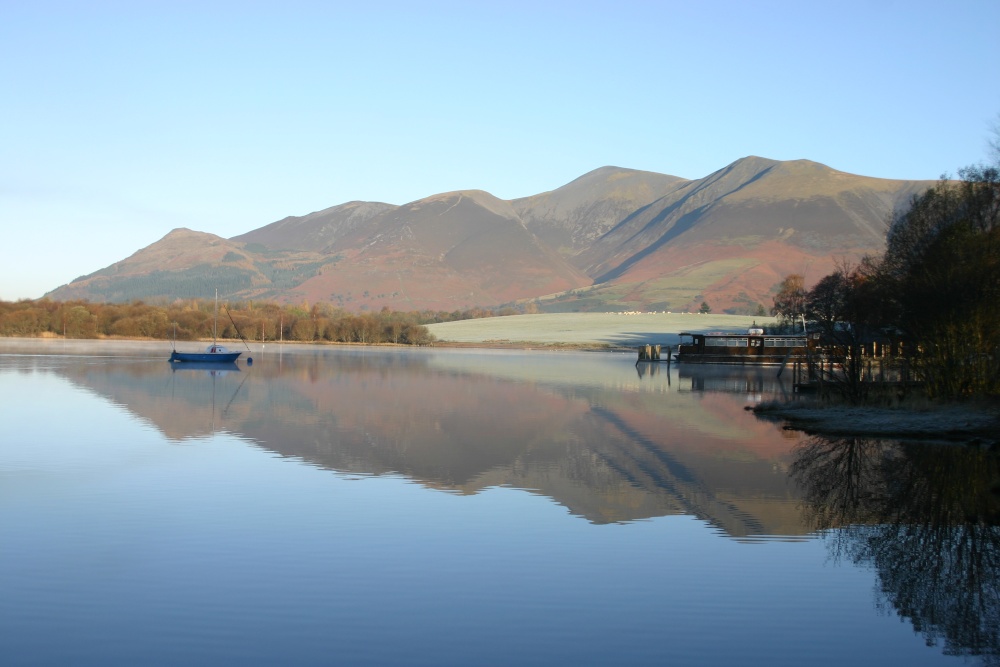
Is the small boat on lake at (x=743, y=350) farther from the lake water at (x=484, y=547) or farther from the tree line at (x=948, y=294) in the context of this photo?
the lake water at (x=484, y=547)

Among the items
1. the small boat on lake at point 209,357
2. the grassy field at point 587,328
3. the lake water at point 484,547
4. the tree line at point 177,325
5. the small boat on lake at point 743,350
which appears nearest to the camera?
the lake water at point 484,547

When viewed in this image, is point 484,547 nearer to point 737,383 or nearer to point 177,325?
point 737,383

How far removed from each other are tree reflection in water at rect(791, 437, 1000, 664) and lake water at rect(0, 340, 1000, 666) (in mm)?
44

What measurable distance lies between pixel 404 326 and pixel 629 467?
11899cm

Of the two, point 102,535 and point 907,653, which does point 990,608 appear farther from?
point 102,535

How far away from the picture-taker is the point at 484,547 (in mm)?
11734

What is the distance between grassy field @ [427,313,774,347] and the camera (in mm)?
133375

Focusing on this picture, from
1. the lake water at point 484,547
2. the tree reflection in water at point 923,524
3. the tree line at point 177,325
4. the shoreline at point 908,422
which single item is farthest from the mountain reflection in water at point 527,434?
the tree line at point 177,325

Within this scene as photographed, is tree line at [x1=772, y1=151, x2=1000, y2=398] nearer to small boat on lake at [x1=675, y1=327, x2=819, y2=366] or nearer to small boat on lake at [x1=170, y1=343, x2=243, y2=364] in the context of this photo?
small boat on lake at [x1=170, y1=343, x2=243, y2=364]

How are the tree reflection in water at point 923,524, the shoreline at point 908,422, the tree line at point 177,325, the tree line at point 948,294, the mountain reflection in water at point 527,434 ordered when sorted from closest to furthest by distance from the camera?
the tree reflection in water at point 923,524, the mountain reflection in water at point 527,434, the shoreline at point 908,422, the tree line at point 948,294, the tree line at point 177,325

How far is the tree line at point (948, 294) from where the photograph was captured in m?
26.5

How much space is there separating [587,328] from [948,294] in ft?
390

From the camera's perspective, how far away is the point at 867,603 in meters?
9.63

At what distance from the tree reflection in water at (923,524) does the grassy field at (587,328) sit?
A: 349 ft
